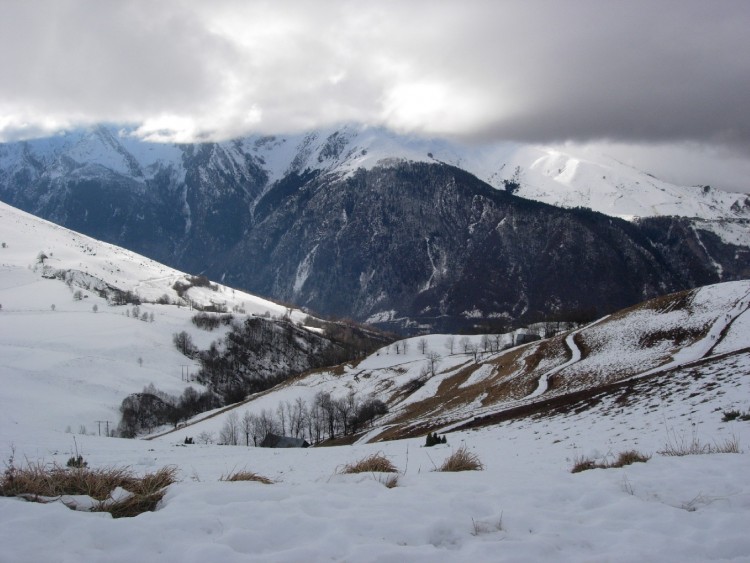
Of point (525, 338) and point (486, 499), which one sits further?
point (525, 338)

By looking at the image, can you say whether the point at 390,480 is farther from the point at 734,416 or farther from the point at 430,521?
the point at 734,416

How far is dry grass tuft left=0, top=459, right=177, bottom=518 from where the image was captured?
685 cm

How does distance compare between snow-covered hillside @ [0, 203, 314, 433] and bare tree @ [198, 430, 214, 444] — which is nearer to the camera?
bare tree @ [198, 430, 214, 444]

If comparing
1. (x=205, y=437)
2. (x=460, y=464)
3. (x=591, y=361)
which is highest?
(x=591, y=361)

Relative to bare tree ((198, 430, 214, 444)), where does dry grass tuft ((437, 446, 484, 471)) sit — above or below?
above

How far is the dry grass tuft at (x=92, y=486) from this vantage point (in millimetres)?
6852

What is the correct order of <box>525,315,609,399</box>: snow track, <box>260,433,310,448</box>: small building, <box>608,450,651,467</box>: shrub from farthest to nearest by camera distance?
<box>260,433,310,448</box>: small building → <box>525,315,609,399</box>: snow track → <box>608,450,651,467</box>: shrub

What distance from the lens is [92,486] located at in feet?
24.3

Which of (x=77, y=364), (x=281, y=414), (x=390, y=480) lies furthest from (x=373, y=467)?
(x=77, y=364)

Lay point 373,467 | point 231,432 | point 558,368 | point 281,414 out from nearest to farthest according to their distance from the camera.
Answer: point 373,467
point 558,368
point 231,432
point 281,414

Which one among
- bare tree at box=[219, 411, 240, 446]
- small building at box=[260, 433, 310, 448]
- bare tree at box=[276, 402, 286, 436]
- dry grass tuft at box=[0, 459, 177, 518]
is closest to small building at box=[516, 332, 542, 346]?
bare tree at box=[276, 402, 286, 436]

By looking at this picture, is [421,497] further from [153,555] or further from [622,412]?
[622,412]

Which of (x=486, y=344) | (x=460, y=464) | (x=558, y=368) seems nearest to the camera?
(x=460, y=464)

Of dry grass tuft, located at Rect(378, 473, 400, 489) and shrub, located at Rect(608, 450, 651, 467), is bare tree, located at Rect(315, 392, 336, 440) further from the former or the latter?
dry grass tuft, located at Rect(378, 473, 400, 489)
